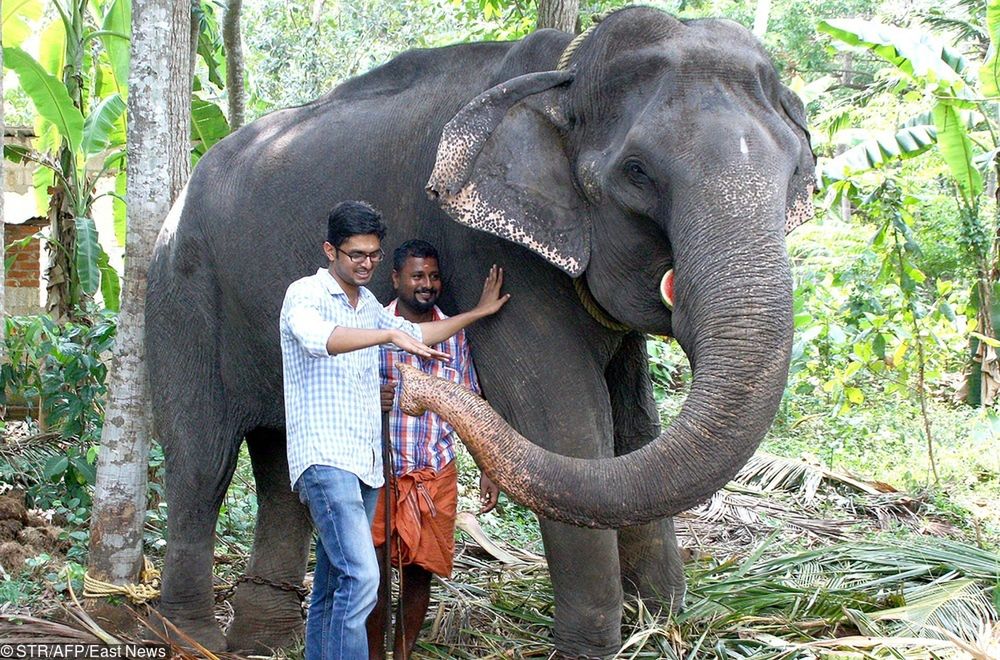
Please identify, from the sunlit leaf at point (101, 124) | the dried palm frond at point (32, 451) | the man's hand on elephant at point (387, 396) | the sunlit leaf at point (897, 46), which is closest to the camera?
the man's hand on elephant at point (387, 396)

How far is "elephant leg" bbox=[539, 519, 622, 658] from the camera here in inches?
142

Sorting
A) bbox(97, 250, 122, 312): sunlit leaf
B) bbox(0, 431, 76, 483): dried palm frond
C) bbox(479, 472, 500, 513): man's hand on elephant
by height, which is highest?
bbox(97, 250, 122, 312): sunlit leaf

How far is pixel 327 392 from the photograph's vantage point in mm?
3406

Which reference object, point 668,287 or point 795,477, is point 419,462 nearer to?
point 668,287

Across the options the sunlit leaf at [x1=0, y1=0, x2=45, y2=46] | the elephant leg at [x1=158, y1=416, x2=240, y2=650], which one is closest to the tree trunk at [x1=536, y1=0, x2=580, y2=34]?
the elephant leg at [x1=158, y1=416, x2=240, y2=650]

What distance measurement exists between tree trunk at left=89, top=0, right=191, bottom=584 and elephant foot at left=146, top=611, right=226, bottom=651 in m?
0.27

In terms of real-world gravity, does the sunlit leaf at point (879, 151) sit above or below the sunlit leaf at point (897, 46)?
below

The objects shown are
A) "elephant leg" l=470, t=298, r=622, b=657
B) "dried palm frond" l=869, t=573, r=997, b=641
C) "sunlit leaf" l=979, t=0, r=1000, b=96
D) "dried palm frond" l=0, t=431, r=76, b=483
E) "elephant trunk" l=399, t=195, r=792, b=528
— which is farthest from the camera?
"sunlit leaf" l=979, t=0, r=1000, b=96

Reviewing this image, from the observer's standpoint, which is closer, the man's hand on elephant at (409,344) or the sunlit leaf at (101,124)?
the man's hand on elephant at (409,344)

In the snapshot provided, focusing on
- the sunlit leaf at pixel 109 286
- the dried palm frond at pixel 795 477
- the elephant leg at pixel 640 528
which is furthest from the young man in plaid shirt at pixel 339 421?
the sunlit leaf at pixel 109 286

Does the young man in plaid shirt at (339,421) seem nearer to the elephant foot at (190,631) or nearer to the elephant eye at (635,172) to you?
the elephant eye at (635,172)

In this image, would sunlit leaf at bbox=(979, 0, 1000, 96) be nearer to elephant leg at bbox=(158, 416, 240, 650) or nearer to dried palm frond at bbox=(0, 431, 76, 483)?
elephant leg at bbox=(158, 416, 240, 650)

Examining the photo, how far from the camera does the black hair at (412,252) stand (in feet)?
12.1

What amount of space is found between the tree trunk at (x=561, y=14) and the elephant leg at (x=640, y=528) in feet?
5.61
